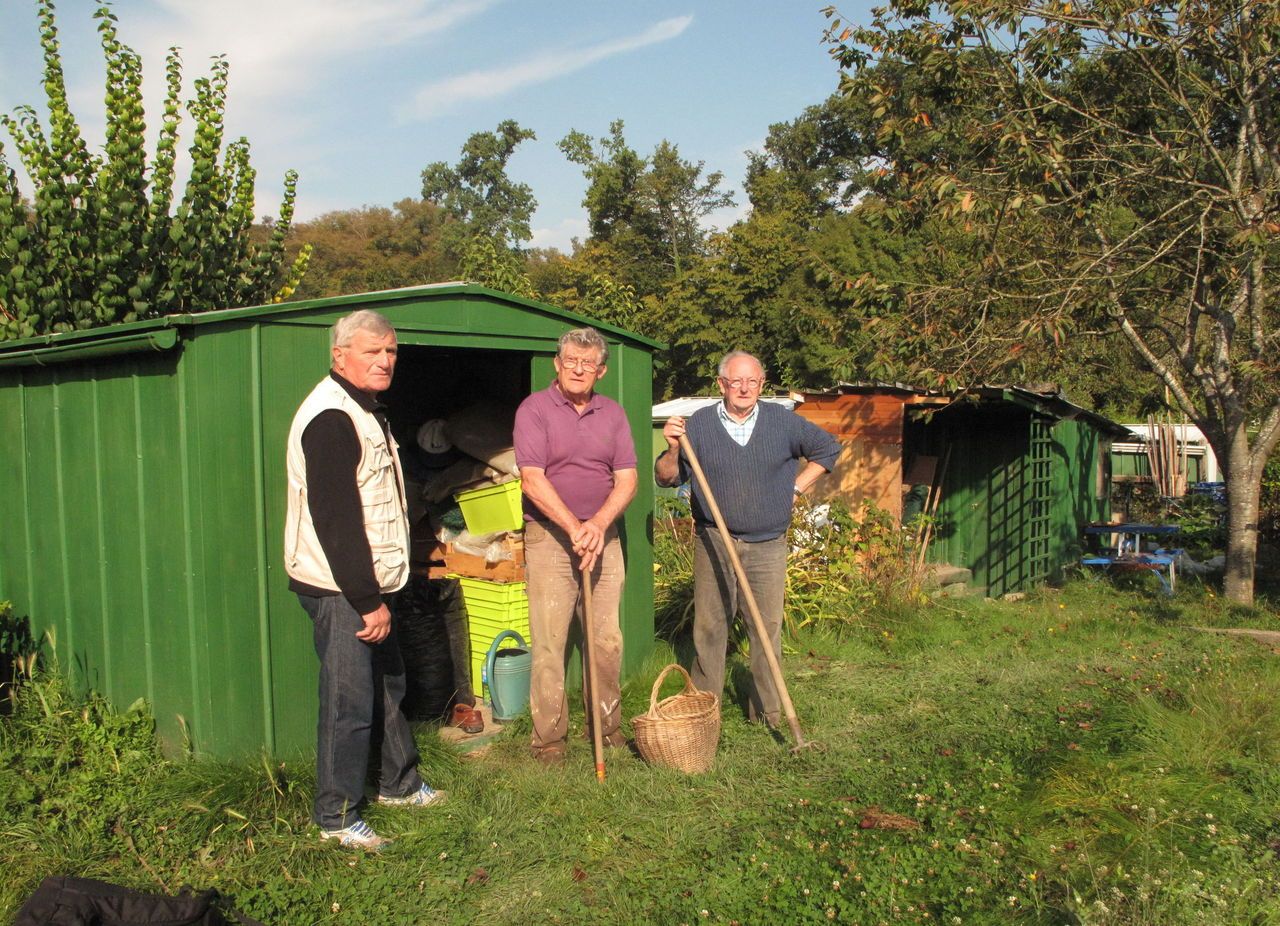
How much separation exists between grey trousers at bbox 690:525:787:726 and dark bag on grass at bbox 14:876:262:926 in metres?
2.62

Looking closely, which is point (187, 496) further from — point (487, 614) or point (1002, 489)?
point (1002, 489)

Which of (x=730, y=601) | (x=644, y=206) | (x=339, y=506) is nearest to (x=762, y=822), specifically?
(x=730, y=601)

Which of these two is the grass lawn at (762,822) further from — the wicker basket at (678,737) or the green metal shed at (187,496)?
the green metal shed at (187,496)

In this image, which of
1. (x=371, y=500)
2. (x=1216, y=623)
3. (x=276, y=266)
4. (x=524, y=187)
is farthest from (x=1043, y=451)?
(x=524, y=187)

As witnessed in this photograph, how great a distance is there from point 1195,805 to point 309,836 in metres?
3.63

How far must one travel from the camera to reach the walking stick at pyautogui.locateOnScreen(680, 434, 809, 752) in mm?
4934

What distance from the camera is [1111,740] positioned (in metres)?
4.94

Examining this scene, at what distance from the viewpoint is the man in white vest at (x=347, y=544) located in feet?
12.3

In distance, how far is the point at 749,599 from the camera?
195 inches

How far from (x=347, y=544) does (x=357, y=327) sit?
87cm

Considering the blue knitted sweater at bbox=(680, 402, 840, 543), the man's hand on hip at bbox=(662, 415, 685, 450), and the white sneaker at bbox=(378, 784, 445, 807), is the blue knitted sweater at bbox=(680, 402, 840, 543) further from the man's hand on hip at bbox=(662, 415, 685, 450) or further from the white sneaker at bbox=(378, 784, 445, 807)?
the white sneaker at bbox=(378, 784, 445, 807)

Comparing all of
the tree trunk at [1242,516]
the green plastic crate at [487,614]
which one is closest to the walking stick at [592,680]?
the green plastic crate at [487,614]

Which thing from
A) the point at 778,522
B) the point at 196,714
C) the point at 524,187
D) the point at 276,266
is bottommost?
the point at 196,714

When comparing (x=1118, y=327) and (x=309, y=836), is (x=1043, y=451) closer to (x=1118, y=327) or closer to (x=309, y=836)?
(x=1118, y=327)
